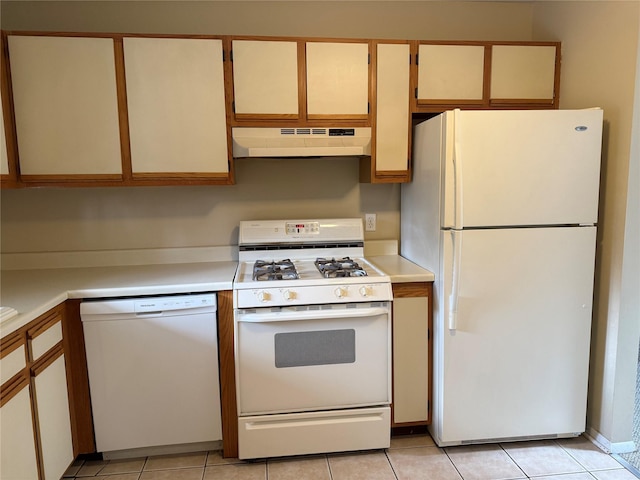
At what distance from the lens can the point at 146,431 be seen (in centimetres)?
212

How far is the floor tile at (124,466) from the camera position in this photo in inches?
82.8

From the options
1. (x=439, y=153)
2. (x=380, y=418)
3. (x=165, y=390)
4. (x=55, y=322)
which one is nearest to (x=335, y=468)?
(x=380, y=418)

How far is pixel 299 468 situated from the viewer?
2.11m

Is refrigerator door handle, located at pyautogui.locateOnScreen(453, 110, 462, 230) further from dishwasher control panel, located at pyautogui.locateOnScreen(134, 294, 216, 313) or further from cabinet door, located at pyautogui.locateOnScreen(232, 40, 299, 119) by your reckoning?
dishwasher control panel, located at pyautogui.locateOnScreen(134, 294, 216, 313)

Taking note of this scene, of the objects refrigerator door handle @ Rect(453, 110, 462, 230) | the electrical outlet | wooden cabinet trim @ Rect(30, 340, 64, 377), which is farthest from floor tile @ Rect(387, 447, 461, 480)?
wooden cabinet trim @ Rect(30, 340, 64, 377)

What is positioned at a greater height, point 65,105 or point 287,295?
point 65,105

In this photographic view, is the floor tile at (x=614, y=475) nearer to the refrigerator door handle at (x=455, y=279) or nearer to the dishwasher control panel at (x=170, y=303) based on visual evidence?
the refrigerator door handle at (x=455, y=279)

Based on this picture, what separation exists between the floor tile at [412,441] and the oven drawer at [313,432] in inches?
5.5

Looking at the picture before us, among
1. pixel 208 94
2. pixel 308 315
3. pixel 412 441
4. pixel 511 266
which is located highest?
pixel 208 94

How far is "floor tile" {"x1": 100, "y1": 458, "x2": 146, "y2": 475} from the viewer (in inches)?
82.8

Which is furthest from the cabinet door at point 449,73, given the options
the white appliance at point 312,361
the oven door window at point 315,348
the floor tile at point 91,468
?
the floor tile at point 91,468

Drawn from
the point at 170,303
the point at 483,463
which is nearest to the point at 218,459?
the point at 170,303

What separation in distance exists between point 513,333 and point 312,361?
1.00 metres

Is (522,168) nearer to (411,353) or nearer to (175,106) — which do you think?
(411,353)
